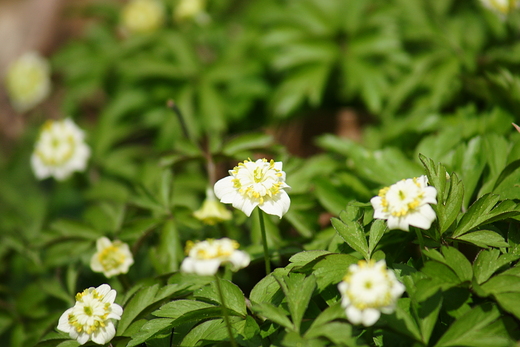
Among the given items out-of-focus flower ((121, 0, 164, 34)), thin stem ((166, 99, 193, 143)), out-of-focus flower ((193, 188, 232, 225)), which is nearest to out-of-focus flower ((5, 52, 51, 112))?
out-of-focus flower ((121, 0, 164, 34))

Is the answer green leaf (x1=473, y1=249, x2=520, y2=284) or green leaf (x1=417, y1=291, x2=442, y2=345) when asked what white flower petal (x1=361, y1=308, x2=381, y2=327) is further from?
green leaf (x1=473, y1=249, x2=520, y2=284)

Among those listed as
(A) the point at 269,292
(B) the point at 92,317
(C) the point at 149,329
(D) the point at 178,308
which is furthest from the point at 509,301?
(B) the point at 92,317

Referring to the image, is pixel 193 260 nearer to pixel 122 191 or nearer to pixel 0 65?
pixel 122 191

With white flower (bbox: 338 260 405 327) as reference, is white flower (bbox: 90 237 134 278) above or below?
above

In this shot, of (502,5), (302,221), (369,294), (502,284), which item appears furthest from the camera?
(502,5)

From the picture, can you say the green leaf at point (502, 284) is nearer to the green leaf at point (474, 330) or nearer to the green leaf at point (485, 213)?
the green leaf at point (474, 330)

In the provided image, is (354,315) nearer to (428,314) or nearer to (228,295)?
(428,314)
